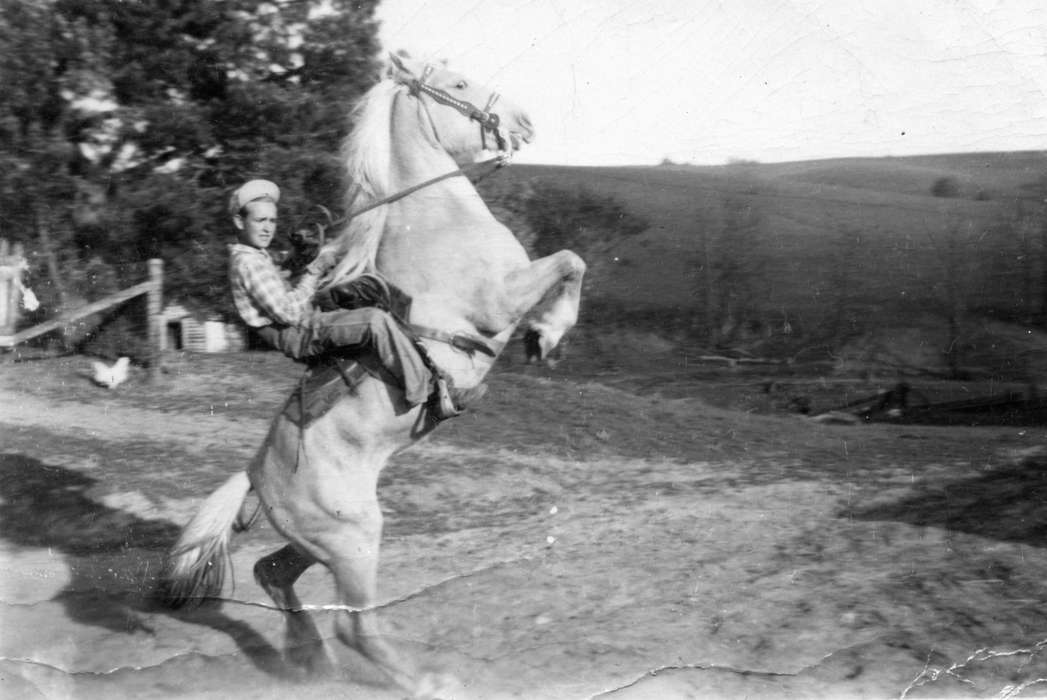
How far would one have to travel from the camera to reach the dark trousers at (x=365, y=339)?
10.0 ft

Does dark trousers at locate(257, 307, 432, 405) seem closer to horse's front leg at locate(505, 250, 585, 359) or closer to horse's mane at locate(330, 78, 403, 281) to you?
horse's mane at locate(330, 78, 403, 281)

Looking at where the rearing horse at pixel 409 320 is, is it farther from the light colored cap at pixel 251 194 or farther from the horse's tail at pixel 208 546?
the light colored cap at pixel 251 194

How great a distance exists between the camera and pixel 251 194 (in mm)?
3186

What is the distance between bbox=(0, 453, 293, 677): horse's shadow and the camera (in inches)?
135

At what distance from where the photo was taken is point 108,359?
3.71 m

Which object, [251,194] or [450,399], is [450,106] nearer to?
[251,194]

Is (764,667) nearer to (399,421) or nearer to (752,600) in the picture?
(752,600)

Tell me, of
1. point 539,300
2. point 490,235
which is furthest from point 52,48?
point 539,300

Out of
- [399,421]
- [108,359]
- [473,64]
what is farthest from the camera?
[108,359]

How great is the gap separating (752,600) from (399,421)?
127 centimetres

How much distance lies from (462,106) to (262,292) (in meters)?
0.88

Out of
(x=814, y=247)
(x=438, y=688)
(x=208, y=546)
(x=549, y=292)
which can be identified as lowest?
(x=438, y=688)

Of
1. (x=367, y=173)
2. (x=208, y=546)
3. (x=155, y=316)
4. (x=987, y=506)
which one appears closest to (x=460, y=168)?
(x=367, y=173)

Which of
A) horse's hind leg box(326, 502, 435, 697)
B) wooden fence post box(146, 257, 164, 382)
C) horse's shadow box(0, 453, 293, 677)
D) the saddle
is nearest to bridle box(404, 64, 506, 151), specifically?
the saddle
